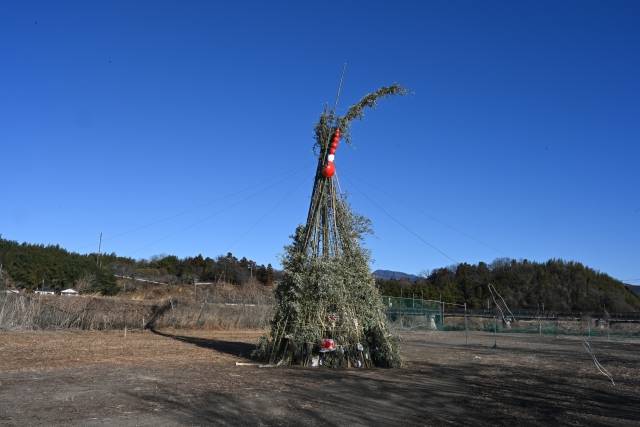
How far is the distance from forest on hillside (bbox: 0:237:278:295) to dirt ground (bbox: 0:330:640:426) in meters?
18.8

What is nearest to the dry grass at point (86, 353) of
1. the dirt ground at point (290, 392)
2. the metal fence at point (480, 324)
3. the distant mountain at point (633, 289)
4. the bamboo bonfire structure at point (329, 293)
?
the dirt ground at point (290, 392)

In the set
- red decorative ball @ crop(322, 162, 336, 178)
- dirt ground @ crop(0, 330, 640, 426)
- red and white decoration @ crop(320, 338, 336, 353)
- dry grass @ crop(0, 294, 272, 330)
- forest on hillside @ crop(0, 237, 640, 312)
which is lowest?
dirt ground @ crop(0, 330, 640, 426)

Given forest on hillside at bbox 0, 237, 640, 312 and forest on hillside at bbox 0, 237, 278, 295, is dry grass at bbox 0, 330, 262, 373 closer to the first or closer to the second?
forest on hillside at bbox 0, 237, 278, 295

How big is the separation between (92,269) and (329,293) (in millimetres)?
45353

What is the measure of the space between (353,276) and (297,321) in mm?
1773

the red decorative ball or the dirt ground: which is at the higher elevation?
the red decorative ball

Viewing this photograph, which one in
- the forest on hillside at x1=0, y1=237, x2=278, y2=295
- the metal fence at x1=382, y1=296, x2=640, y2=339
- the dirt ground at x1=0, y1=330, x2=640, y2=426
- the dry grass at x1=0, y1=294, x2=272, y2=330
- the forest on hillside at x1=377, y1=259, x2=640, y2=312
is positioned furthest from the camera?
the forest on hillside at x1=377, y1=259, x2=640, y2=312

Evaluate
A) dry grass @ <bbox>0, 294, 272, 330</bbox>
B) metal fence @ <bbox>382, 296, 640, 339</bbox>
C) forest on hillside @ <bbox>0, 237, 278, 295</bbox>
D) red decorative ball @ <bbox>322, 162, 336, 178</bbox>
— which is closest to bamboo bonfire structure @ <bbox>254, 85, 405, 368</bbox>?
red decorative ball @ <bbox>322, 162, 336, 178</bbox>

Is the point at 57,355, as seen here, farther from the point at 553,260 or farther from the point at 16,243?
the point at 553,260

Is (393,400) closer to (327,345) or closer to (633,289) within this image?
(327,345)

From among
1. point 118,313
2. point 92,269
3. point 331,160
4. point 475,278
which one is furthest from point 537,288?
point 331,160

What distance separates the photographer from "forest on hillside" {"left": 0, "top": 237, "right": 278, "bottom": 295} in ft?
159

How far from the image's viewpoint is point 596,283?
83.1 metres

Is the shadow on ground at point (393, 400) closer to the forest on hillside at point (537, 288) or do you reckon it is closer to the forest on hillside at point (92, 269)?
the forest on hillside at point (92, 269)
